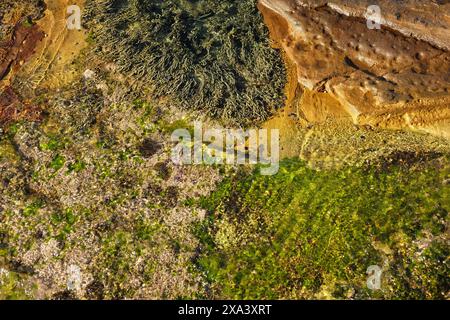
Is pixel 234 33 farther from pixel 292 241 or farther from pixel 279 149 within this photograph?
pixel 292 241

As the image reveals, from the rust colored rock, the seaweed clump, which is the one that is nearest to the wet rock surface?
the seaweed clump

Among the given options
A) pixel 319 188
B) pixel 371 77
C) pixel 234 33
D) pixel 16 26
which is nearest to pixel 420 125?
pixel 371 77

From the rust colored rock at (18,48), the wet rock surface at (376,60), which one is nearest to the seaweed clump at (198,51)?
the wet rock surface at (376,60)

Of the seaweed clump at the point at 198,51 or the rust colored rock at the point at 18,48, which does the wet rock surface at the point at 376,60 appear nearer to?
the seaweed clump at the point at 198,51
